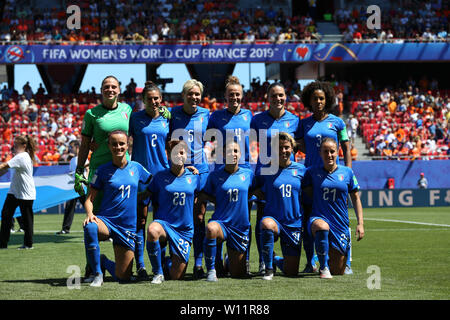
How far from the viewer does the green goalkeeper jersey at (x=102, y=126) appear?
8086mm

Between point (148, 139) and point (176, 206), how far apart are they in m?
0.81

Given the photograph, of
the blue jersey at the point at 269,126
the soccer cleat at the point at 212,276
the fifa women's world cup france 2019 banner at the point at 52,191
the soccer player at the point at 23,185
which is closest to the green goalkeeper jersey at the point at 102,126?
the blue jersey at the point at 269,126

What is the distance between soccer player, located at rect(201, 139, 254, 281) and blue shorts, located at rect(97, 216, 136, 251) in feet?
2.92

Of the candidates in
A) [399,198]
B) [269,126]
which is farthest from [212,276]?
[399,198]

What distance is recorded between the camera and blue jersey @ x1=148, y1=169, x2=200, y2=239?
7855mm

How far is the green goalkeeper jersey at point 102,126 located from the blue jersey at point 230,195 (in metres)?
1.15

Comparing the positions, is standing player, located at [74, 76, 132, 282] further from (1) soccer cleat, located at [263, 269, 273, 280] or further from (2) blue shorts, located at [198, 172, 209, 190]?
(1) soccer cleat, located at [263, 269, 273, 280]

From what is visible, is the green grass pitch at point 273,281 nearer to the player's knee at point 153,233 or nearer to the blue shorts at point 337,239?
the blue shorts at point 337,239

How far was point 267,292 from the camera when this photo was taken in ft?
22.5

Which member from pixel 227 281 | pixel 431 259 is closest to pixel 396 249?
pixel 431 259

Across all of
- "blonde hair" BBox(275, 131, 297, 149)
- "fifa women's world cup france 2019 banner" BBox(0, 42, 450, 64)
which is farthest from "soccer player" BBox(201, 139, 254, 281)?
"fifa women's world cup france 2019 banner" BBox(0, 42, 450, 64)

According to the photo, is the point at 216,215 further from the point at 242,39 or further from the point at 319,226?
the point at 242,39

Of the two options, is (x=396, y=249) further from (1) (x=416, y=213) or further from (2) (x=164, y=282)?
(1) (x=416, y=213)
